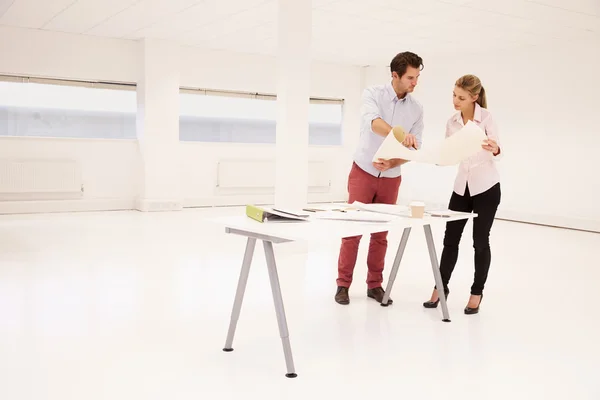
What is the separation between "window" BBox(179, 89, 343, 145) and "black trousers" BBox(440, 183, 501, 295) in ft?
21.1

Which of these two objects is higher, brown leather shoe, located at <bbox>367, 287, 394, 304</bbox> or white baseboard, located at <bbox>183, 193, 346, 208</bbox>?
white baseboard, located at <bbox>183, 193, 346, 208</bbox>

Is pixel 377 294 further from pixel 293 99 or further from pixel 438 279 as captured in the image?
pixel 293 99

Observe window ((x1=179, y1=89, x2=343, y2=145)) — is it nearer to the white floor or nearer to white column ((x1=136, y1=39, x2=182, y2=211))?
white column ((x1=136, y1=39, x2=182, y2=211))

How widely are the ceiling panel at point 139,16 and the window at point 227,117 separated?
1.60 m

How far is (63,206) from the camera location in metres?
8.36

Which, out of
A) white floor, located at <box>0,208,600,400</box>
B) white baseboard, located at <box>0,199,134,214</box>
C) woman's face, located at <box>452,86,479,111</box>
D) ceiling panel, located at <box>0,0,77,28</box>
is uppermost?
ceiling panel, located at <box>0,0,77,28</box>

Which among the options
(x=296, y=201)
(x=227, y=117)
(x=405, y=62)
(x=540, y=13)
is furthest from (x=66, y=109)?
(x=405, y=62)

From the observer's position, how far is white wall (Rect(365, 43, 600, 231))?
763 centimetres

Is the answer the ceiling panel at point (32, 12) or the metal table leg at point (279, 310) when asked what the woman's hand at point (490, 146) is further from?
the ceiling panel at point (32, 12)

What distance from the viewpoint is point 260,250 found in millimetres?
5574

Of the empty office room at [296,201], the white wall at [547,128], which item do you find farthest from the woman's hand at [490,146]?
the white wall at [547,128]

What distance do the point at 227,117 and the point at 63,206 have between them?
Result: 2.86 meters

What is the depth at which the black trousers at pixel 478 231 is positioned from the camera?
3463 millimetres

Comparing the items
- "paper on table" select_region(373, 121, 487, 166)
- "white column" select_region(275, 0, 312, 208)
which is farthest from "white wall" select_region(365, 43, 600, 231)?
"paper on table" select_region(373, 121, 487, 166)
